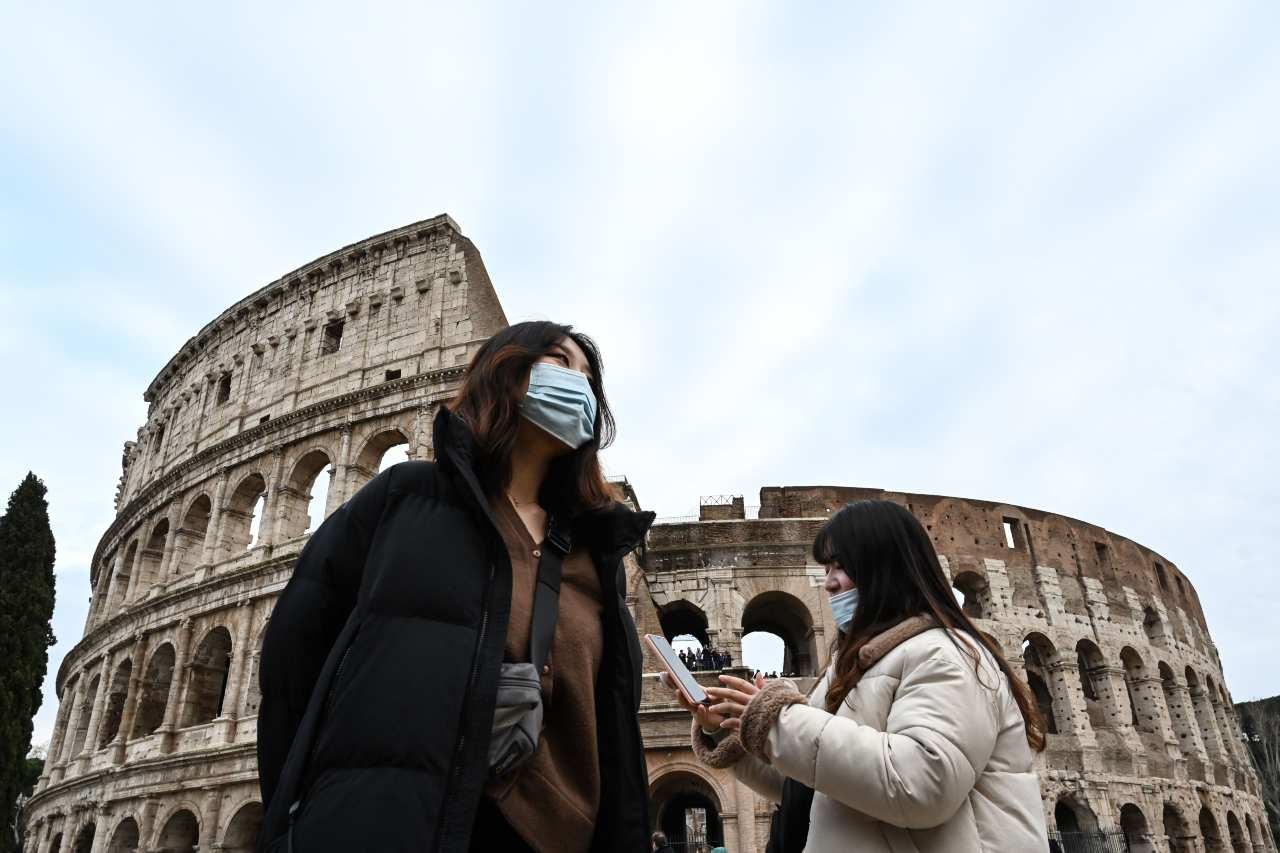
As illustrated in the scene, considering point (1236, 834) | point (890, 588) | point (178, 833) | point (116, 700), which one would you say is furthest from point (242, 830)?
point (1236, 834)

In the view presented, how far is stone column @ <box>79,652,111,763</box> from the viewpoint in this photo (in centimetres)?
1825

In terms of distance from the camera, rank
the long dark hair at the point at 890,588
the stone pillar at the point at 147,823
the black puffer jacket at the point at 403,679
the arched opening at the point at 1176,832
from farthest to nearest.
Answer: the arched opening at the point at 1176,832 < the stone pillar at the point at 147,823 < the long dark hair at the point at 890,588 < the black puffer jacket at the point at 403,679

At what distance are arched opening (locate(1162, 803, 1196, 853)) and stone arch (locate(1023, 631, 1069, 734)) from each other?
10.3ft

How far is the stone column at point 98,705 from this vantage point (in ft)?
59.9

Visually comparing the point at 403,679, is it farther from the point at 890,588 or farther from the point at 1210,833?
the point at 1210,833

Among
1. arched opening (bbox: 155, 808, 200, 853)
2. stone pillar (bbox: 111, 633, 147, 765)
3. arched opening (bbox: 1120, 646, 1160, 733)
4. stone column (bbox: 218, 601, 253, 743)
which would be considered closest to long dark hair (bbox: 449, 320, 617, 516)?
stone column (bbox: 218, 601, 253, 743)

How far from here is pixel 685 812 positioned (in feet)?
65.2

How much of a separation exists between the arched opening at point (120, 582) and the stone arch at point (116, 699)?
2477 mm

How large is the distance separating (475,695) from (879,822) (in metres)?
1.07

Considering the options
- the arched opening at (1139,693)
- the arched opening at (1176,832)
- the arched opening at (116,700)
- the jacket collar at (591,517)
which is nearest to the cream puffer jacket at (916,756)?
the jacket collar at (591,517)

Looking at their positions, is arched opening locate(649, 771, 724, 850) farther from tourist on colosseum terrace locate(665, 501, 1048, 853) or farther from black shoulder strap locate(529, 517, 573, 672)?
black shoulder strap locate(529, 517, 573, 672)

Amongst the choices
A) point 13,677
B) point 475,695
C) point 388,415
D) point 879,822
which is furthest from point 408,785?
point 13,677

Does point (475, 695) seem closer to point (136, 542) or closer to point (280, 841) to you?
point (280, 841)

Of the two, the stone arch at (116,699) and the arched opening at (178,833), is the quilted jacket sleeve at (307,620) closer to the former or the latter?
the arched opening at (178,833)
